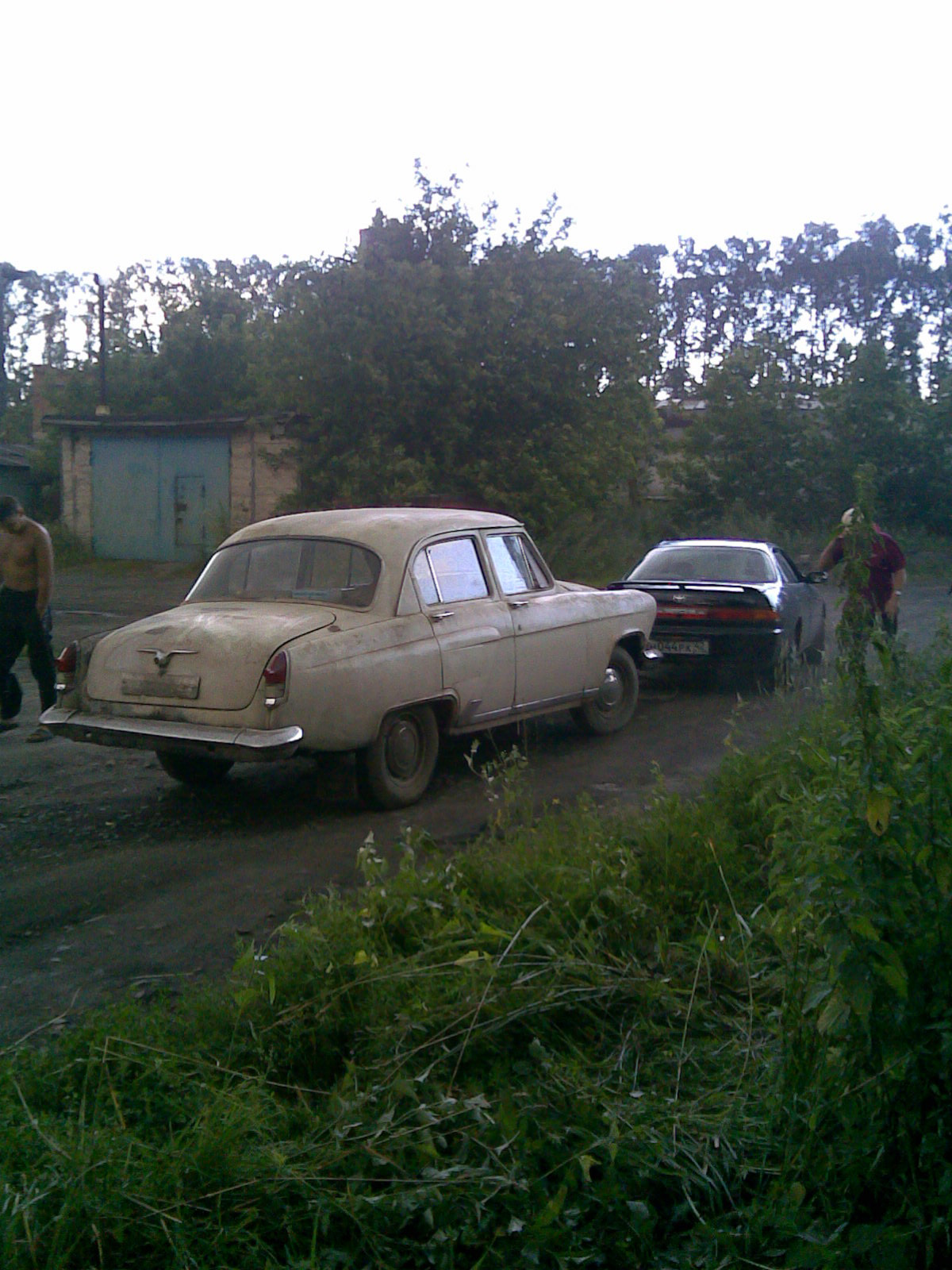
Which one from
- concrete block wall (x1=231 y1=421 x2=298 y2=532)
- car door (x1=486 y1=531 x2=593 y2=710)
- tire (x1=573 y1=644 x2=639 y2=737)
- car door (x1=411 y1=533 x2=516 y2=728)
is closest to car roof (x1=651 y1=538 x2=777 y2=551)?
tire (x1=573 y1=644 x2=639 y2=737)

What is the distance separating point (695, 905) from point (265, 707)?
98.0 inches

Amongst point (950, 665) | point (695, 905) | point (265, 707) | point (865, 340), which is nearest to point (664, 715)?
point (265, 707)

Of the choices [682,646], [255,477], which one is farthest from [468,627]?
[255,477]

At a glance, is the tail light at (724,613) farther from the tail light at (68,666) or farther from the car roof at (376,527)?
the tail light at (68,666)

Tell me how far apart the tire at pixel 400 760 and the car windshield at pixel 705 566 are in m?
5.04

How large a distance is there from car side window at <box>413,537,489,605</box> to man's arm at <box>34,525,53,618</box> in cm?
324

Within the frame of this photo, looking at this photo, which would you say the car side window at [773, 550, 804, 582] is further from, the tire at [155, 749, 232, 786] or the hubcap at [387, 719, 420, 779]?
the tire at [155, 749, 232, 786]

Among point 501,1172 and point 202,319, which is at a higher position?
point 202,319

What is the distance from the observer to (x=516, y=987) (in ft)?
12.0

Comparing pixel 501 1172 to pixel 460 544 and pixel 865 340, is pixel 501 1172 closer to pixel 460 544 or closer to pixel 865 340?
pixel 460 544

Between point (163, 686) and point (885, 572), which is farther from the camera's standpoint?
point (885, 572)

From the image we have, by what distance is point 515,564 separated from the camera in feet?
26.6

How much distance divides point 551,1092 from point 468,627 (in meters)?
4.19

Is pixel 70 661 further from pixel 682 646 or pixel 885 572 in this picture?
pixel 885 572
